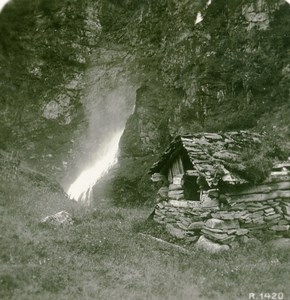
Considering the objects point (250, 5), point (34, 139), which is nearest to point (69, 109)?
point (34, 139)

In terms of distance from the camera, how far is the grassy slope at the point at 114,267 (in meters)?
8.79

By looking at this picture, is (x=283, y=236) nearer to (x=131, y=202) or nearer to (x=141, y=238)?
(x=141, y=238)

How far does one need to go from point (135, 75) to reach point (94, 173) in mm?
9740

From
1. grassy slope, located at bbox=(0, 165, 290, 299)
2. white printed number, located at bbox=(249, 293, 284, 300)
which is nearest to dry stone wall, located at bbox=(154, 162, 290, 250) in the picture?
grassy slope, located at bbox=(0, 165, 290, 299)

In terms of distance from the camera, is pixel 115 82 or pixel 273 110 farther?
pixel 115 82

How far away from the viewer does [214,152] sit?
537 inches

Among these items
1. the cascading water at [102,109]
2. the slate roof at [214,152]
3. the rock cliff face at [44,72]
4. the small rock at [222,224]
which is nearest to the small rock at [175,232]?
the small rock at [222,224]

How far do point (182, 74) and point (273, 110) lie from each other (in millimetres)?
8342

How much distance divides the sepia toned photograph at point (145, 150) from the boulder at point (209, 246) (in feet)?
0.22

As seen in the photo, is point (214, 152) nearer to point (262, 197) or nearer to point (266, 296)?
point (262, 197)

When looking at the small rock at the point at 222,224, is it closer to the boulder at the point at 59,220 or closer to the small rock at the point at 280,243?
the small rock at the point at 280,243

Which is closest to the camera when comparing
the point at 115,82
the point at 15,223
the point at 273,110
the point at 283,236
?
the point at 283,236

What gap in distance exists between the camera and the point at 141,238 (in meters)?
13.2

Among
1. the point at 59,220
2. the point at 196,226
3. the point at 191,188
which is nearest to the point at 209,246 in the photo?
the point at 196,226
